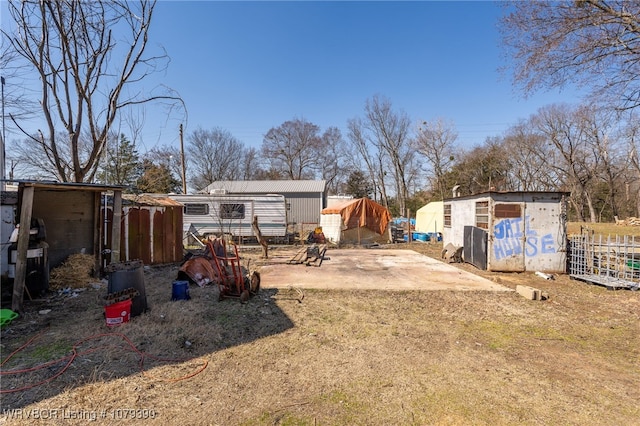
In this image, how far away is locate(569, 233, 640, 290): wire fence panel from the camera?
7.17 meters

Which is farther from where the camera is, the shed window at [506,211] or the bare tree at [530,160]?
the bare tree at [530,160]

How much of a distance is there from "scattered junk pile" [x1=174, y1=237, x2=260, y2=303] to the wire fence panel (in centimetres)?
809

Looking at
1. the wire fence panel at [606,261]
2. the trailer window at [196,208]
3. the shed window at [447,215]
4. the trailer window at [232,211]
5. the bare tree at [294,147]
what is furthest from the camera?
the bare tree at [294,147]

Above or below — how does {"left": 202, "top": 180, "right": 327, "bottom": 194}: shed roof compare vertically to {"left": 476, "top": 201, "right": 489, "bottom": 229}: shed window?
above

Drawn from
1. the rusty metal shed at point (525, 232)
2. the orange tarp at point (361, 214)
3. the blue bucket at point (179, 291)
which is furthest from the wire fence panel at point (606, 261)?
the blue bucket at point (179, 291)

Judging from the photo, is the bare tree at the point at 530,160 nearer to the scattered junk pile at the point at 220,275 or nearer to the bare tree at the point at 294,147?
the bare tree at the point at 294,147

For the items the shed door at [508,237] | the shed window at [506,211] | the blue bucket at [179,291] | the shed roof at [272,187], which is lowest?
the blue bucket at [179,291]

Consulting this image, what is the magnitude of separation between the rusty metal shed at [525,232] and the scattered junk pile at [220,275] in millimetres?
7010

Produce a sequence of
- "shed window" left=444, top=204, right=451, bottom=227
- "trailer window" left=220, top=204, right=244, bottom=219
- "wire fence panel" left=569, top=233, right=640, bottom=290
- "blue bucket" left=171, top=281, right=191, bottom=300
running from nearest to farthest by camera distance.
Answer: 1. "blue bucket" left=171, top=281, right=191, bottom=300
2. "wire fence panel" left=569, top=233, right=640, bottom=290
3. "shed window" left=444, top=204, right=451, bottom=227
4. "trailer window" left=220, top=204, right=244, bottom=219

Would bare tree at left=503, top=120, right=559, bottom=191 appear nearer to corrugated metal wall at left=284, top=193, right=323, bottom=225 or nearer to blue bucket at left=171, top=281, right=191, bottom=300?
corrugated metal wall at left=284, top=193, right=323, bottom=225

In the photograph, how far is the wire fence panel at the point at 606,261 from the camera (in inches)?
282

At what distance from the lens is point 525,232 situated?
885 centimetres

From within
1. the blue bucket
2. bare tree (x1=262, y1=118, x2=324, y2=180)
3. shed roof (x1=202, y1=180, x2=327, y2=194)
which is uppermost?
bare tree (x1=262, y1=118, x2=324, y2=180)

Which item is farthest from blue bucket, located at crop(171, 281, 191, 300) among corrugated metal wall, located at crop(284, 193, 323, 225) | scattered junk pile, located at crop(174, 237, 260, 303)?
corrugated metal wall, located at crop(284, 193, 323, 225)
